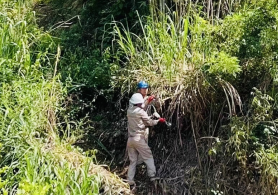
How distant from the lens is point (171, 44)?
226 inches

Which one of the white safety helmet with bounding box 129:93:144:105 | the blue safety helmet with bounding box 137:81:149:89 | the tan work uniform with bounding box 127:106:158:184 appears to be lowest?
the tan work uniform with bounding box 127:106:158:184

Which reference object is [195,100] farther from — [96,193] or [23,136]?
[23,136]

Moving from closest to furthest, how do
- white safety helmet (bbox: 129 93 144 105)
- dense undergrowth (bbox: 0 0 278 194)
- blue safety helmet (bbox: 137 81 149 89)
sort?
1. dense undergrowth (bbox: 0 0 278 194)
2. white safety helmet (bbox: 129 93 144 105)
3. blue safety helmet (bbox: 137 81 149 89)

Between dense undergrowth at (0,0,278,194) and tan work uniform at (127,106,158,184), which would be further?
tan work uniform at (127,106,158,184)

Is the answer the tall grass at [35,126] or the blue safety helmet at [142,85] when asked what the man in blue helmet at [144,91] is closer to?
the blue safety helmet at [142,85]

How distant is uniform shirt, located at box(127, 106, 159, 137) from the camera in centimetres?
509

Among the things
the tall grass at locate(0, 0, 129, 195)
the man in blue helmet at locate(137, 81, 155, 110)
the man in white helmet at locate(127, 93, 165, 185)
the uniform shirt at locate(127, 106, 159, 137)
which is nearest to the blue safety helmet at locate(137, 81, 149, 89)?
the man in blue helmet at locate(137, 81, 155, 110)

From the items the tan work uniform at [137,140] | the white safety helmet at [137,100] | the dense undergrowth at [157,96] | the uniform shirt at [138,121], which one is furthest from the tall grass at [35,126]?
the white safety helmet at [137,100]

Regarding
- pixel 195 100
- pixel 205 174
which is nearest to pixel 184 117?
pixel 195 100

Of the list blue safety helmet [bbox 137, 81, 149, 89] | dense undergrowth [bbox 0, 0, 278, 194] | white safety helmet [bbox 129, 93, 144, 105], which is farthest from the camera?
blue safety helmet [bbox 137, 81, 149, 89]

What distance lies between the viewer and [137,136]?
5.15 m

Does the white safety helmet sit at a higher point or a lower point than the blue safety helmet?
lower

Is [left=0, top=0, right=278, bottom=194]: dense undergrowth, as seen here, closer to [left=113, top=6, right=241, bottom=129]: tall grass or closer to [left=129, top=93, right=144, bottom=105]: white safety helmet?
[left=113, top=6, right=241, bottom=129]: tall grass

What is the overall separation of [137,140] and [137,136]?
40mm
